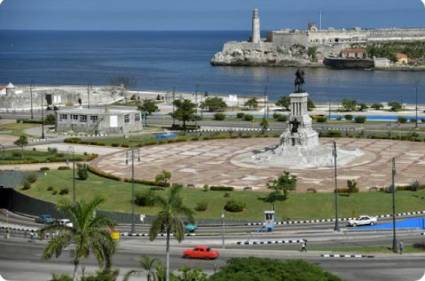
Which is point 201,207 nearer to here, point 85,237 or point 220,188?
point 220,188

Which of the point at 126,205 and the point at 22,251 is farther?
the point at 126,205

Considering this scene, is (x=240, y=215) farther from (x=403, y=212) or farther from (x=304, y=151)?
(x=304, y=151)

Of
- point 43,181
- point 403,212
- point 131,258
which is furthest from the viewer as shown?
point 43,181

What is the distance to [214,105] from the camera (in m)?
92.9

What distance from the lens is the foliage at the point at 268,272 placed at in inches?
982

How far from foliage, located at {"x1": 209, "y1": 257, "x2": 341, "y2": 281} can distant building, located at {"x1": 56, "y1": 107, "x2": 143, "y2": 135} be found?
4832 cm

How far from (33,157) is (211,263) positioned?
101ft

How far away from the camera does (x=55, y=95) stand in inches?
3880

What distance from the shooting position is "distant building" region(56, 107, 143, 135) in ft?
242

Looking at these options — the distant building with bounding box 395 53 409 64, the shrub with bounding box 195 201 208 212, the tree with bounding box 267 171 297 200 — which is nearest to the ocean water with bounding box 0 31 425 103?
the distant building with bounding box 395 53 409 64

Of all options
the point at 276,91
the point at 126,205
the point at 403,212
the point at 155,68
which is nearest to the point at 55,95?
the point at 276,91

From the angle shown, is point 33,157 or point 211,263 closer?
point 211,263

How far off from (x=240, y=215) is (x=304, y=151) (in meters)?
14.4

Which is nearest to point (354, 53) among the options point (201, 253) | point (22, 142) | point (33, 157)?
point (22, 142)
